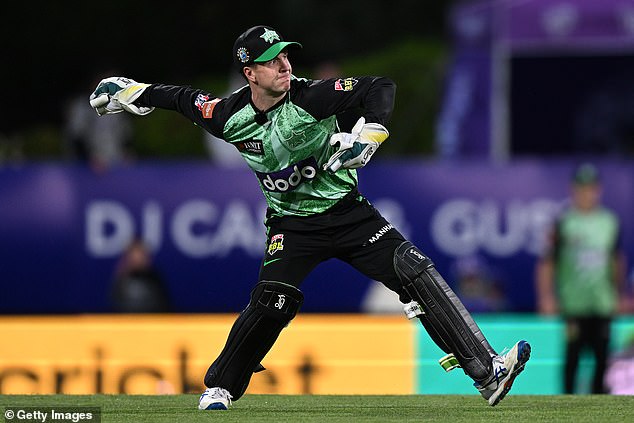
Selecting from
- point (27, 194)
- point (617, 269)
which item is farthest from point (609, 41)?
point (27, 194)

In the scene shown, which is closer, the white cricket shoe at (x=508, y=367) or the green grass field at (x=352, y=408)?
the green grass field at (x=352, y=408)

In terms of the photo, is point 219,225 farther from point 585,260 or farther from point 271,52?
point 271,52

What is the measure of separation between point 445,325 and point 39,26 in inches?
666

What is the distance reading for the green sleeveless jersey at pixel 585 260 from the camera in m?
13.0

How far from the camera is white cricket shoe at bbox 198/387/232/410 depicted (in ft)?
27.7

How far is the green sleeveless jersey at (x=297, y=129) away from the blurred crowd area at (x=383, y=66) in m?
6.20

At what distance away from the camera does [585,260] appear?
13.1 metres

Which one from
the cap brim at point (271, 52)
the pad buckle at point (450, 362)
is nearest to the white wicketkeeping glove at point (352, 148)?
the cap brim at point (271, 52)

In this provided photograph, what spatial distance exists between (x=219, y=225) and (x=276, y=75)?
706 cm

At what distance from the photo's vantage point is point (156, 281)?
15141mm

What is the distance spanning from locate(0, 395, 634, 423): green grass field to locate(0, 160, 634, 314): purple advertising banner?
19.0ft

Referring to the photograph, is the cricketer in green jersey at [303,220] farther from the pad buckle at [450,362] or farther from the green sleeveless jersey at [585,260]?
the green sleeveless jersey at [585,260]

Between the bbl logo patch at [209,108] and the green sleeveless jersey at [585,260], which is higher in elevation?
the green sleeveless jersey at [585,260]

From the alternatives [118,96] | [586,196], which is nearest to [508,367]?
[118,96]
